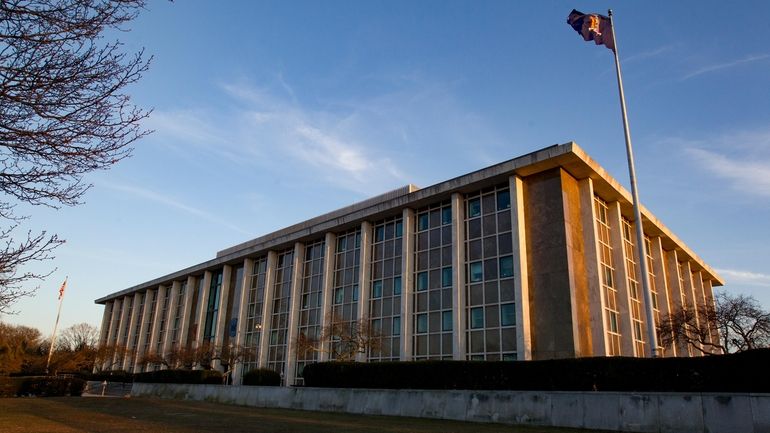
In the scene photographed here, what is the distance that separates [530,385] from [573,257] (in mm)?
10414

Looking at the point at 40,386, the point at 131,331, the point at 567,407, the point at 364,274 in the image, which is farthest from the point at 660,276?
the point at 131,331

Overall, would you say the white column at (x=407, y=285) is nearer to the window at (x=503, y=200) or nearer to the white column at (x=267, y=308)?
the window at (x=503, y=200)

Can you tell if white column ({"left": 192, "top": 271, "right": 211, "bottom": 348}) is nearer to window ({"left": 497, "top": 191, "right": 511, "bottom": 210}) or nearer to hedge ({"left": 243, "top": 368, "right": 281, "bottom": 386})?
hedge ({"left": 243, "top": 368, "right": 281, "bottom": 386})

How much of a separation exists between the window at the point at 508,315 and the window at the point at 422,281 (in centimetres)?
625

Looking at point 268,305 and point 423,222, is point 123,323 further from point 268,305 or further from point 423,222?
point 423,222

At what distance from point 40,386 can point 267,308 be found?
17.5 m

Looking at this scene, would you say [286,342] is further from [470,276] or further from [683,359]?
[683,359]

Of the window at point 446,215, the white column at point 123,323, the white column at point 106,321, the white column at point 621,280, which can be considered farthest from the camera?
the white column at point 106,321

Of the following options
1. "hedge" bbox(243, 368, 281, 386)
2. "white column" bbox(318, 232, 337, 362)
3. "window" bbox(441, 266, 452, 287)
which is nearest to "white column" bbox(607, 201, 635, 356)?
"window" bbox(441, 266, 452, 287)

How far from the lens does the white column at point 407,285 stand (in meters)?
33.4

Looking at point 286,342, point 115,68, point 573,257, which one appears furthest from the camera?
point 286,342

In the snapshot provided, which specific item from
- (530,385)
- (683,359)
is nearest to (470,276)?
(530,385)

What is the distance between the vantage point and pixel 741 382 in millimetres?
15234

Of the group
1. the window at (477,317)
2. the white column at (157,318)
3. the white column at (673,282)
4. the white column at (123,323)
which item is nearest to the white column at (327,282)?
the window at (477,317)
